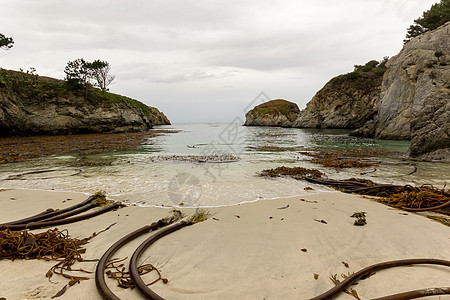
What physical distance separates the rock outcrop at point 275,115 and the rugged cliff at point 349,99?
21746 millimetres

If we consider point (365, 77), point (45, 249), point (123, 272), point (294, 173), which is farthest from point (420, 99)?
point (365, 77)

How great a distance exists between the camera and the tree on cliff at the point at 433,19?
39.8 metres

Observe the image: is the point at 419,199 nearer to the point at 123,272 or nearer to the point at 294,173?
the point at 294,173

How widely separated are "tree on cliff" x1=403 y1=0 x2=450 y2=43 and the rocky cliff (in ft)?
Answer: 217

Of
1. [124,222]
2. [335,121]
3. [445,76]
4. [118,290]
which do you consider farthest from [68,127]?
[335,121]

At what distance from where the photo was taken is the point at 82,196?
659 centimetres

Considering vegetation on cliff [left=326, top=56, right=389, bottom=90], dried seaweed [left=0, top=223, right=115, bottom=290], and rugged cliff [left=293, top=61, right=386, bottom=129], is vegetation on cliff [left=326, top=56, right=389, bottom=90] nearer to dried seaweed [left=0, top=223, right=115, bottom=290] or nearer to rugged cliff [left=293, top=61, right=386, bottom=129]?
rugged cliff [left=293, top=61, right=386, bottom=129]

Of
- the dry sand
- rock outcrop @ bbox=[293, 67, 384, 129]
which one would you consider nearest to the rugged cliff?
rock outcrop @ bbox=[293, 67, 384, 129]

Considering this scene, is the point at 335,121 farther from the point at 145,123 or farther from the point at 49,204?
the point at 49,204

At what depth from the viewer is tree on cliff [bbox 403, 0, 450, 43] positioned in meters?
39.8

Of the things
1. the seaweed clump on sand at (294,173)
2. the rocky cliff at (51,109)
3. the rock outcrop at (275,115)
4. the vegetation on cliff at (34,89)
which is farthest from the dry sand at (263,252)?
the rock outcrop at (275,115)

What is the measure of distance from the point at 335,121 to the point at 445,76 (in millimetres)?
43360

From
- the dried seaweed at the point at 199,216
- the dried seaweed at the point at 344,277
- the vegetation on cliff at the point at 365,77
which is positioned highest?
the vegetation on cliff at the point at 365,77

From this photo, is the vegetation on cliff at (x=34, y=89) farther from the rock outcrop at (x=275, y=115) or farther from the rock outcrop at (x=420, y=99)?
the rock outcrop at (x=275, y=115)
